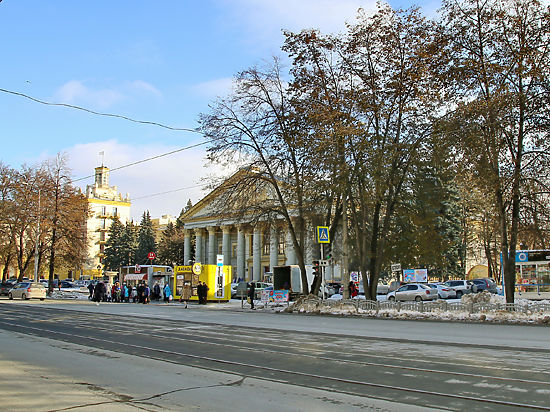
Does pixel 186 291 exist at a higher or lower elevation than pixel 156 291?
higher

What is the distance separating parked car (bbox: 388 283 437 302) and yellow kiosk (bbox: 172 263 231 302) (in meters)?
14.1

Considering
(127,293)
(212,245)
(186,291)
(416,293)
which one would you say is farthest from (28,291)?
(212,245)

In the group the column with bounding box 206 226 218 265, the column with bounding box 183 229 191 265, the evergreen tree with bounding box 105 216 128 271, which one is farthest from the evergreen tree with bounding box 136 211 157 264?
the column with bounding box 206 226 218 265

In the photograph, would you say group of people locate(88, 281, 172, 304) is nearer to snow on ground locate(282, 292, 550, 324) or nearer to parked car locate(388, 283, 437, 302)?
snow on ground locate(282, 292, 550, 324)

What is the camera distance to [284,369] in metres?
10.1

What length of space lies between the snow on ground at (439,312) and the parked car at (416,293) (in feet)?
46.5

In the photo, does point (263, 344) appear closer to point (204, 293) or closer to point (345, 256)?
point (345, 256)

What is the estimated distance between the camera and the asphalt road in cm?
737

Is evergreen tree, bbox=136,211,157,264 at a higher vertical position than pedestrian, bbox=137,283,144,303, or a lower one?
higher

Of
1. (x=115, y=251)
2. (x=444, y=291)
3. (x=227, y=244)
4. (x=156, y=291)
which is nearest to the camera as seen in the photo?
(x=444, y=291)

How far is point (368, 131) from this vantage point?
2944 cm

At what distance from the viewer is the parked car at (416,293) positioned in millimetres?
42750

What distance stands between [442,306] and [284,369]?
54.3 feet

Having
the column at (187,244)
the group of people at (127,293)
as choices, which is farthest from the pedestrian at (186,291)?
the column at (187,244)
